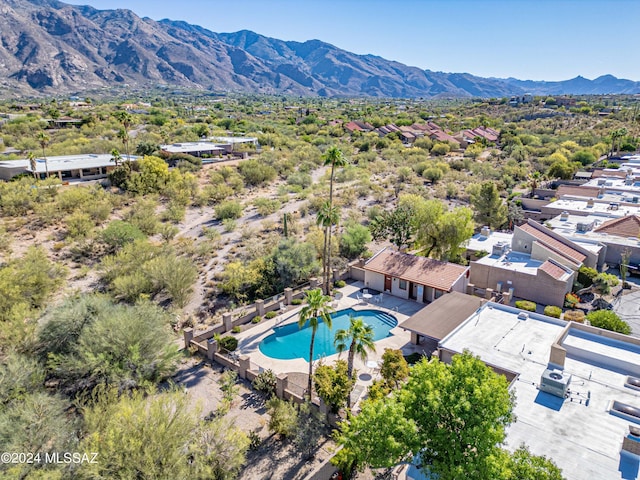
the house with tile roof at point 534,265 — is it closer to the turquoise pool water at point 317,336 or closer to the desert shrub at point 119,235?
the turquoise pool water at point 317,336

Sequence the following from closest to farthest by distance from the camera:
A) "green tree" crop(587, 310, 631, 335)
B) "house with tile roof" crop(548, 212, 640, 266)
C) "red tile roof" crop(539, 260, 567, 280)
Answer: "green tree" crop(587, 310, 631, 335)
"red tile roof" crop(539, 260, 567, 280)
"house with tile roof" crop(548, 212, 640, 266)

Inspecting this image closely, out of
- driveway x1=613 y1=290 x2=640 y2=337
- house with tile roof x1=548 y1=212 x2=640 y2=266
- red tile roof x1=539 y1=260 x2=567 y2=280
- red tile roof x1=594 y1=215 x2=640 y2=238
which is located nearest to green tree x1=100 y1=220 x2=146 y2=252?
red tile roof x1=539 y1=260 x2=567 y2=280

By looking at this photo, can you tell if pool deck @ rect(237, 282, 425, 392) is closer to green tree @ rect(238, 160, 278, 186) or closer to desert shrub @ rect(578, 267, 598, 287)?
desert shrub @ rect(578, 267, 598, 287)

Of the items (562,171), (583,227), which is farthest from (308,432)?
(562,171)

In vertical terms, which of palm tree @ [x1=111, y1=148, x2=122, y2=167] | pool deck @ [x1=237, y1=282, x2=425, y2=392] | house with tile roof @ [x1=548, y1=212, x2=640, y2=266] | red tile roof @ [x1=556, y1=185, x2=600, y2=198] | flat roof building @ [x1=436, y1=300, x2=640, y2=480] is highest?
palm tree @ [x1=111, y1=148, x2=122, y2=167]

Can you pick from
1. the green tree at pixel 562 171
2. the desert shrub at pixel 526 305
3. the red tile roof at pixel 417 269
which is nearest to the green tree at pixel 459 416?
the desert shrub at pixel 526 305

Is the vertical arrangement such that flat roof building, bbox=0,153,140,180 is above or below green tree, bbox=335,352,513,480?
above

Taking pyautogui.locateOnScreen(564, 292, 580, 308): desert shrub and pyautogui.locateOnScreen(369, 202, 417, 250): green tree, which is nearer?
pyautogui.locateOnScreen(564, 292, 580, 308): desert shrub

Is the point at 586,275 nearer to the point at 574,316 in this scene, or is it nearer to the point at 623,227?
the point at 574,316
